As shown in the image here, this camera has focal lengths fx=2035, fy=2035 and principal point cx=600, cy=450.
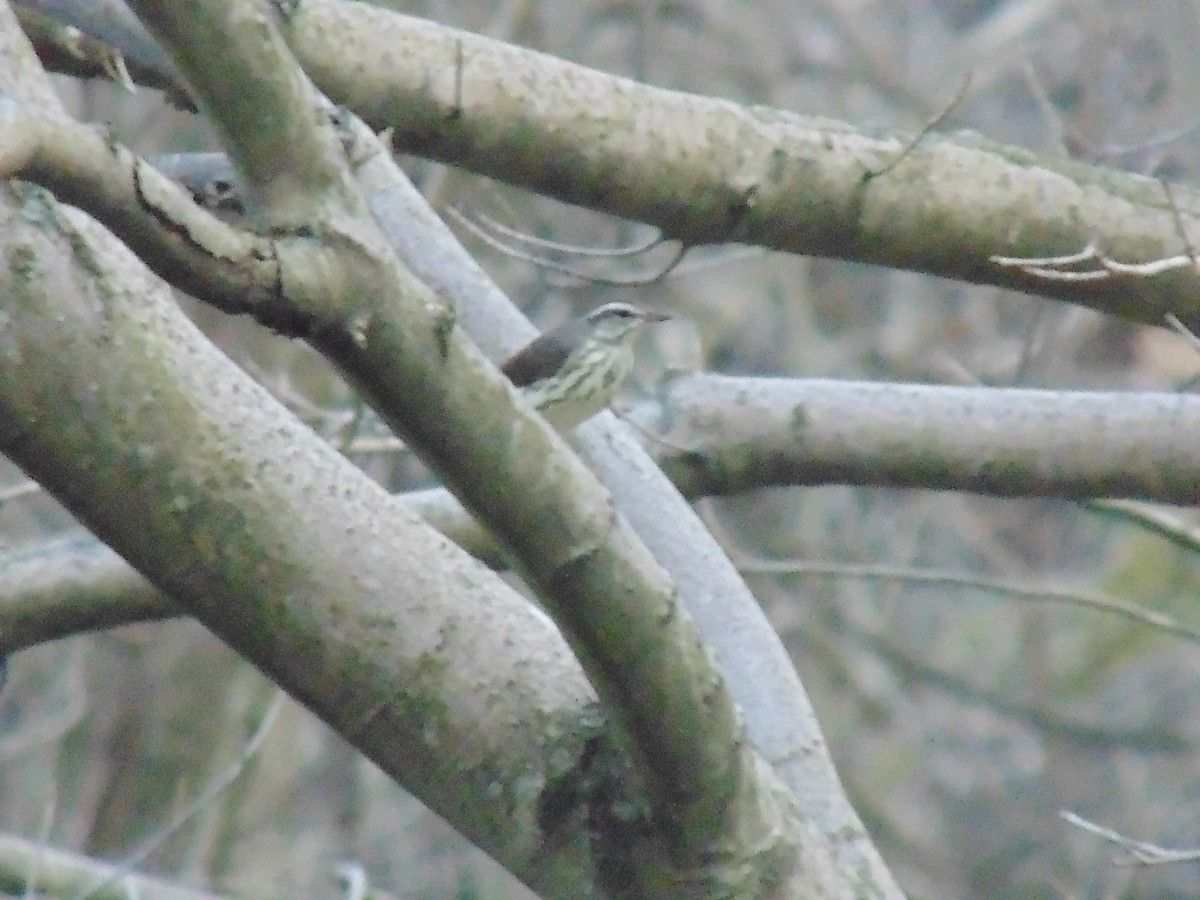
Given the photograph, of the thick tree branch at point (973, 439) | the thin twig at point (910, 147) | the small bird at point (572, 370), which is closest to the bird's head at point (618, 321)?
the small bird at point (572, 370)

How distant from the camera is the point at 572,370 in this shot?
4.39 metres

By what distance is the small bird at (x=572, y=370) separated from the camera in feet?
13.3

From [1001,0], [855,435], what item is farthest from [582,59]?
[855,435]

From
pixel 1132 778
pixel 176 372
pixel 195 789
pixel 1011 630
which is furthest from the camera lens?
pixel 1011 630

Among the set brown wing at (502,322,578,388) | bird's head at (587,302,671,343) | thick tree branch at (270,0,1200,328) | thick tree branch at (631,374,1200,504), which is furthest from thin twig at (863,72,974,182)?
bird's head at (587,302,671,343)

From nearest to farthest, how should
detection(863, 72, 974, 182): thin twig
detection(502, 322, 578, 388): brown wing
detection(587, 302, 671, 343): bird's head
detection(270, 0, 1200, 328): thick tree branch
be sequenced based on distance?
detection(270, 0, 1200, 328): thick tree branch → detection(863, 72, 974, 182): thin twig → detection(502, 322, 578, 388): brown wing → detection(587, 302, 671, 343): bird's head

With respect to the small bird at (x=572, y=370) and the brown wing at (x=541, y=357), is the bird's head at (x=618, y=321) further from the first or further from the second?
the brown wing at (x=541, y=357)

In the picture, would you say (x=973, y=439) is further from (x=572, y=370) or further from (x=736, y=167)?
(x=572, y=370)

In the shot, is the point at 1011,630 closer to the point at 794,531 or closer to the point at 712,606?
the point at 794,531

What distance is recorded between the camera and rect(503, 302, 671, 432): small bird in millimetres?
4047

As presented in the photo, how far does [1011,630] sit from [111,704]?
506 cm

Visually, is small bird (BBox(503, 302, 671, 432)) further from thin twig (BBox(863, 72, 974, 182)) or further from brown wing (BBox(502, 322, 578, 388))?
thin twig (BBox(863, 72, 974, 182))

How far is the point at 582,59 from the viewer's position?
28.2ft

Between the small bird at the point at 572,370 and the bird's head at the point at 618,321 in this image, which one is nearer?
the small bird at the point at 572,370
